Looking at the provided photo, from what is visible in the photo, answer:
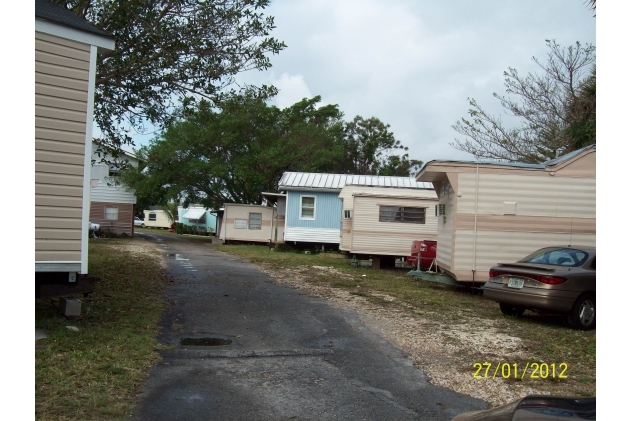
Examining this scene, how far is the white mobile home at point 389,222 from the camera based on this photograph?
61.7 feet

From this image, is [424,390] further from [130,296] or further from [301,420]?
[130,296]

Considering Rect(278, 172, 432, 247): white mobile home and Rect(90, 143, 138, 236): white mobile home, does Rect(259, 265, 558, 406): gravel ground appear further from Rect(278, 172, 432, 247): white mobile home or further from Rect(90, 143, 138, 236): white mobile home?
Rect(90, 143, 138, 236): white mobile home

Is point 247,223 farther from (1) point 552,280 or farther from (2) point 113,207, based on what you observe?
(1) point 552,280

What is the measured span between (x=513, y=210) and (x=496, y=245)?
837 millimetres

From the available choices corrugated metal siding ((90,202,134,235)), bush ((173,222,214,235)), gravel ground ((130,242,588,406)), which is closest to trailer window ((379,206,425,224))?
gravel ground ((130,242,588,406))

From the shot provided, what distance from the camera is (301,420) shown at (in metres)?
4.68

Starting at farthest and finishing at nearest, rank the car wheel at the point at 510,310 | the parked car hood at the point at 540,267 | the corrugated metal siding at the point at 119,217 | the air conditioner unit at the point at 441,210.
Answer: the corrugated metal siding at the point at 119,217
the air conditioner unit at the point at 441,210
the car wheel at the point at 510,310
the parked car hood at the point at 540,267

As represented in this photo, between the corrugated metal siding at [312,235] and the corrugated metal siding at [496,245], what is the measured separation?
13954 mm

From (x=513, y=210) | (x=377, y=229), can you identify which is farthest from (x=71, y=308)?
(x=377, y=229)

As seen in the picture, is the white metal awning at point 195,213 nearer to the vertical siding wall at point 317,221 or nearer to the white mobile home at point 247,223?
the white mobile home at point 247,223

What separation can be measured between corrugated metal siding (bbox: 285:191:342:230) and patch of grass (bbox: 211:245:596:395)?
7.96 m

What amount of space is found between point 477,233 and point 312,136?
76.4ft

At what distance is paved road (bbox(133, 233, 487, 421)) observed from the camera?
492 centimetres
